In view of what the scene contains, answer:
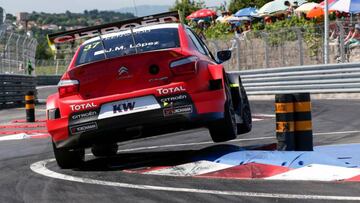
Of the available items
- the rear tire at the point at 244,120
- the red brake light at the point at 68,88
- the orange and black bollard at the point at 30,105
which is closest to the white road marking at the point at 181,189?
the red brake light at the point at 68,88

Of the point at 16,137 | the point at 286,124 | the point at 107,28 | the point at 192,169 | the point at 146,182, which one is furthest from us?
the point at 16,137

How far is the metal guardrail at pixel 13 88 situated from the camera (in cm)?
2473

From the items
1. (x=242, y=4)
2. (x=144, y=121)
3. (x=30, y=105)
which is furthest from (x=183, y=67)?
(x=242, y=4)

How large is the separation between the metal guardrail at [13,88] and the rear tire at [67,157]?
17196 millimetres

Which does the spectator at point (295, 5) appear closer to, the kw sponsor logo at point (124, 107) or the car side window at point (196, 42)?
the car side window at point (196, 42)

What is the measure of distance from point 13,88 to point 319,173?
20615mm

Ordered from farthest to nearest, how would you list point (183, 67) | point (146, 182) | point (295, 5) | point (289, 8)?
1. point (295, 5)
2. point (289, 8)
3. point (183, 67)
4. point (146, 182)

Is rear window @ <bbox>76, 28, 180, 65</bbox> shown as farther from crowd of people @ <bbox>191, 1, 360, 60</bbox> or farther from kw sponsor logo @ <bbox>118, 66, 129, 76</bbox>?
crowd of people @ <bbox>191, 1, 360, 60</bbox>

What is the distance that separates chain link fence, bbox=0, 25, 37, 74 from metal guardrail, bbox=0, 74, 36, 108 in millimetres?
1294

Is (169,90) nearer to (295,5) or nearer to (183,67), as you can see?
(183,67)

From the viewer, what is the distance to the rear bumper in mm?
7059

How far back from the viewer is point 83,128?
23.6 ft

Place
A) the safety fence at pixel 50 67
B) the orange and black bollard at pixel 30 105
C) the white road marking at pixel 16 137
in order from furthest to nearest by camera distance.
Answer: the safety fence at pixel 50 67 < the orange and black bollard at pixel 30 105 < the white road marking at pixel 16 137

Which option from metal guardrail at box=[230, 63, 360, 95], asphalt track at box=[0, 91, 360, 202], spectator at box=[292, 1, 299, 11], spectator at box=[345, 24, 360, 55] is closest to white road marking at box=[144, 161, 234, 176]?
asphalt track at box=[0, 91, 360, 202]
